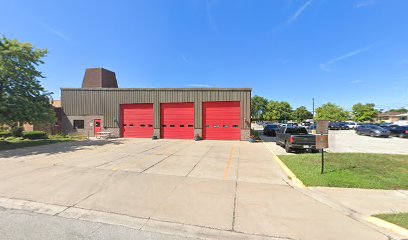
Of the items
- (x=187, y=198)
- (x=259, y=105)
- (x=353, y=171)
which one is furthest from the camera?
(x=259, y=105)

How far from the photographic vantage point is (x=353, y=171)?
23.2 ft

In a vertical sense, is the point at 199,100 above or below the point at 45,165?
above

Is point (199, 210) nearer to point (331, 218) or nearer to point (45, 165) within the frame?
point (331, 218)

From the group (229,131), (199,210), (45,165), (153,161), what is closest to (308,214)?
(199,210)

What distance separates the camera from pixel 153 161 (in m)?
9.10

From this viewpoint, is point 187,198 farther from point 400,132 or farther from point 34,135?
point 400,132

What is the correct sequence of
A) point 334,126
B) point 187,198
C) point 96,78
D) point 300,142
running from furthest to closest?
point 334,126 < point 96,78 < point 300,142 < point 187,198

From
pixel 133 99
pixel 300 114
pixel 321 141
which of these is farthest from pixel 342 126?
pixel 300 114

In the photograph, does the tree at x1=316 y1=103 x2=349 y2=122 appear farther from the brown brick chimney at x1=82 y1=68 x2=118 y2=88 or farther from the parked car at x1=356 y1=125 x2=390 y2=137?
the brown brick chimney at x1=82 y1=68 x2=118 y2=88

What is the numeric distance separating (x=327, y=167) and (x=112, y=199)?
26.2 ft

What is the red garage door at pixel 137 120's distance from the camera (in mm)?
19719

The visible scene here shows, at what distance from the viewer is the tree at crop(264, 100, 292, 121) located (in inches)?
3089

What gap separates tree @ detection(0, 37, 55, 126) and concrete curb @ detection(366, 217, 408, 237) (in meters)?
18.4

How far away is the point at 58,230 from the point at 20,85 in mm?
15488
